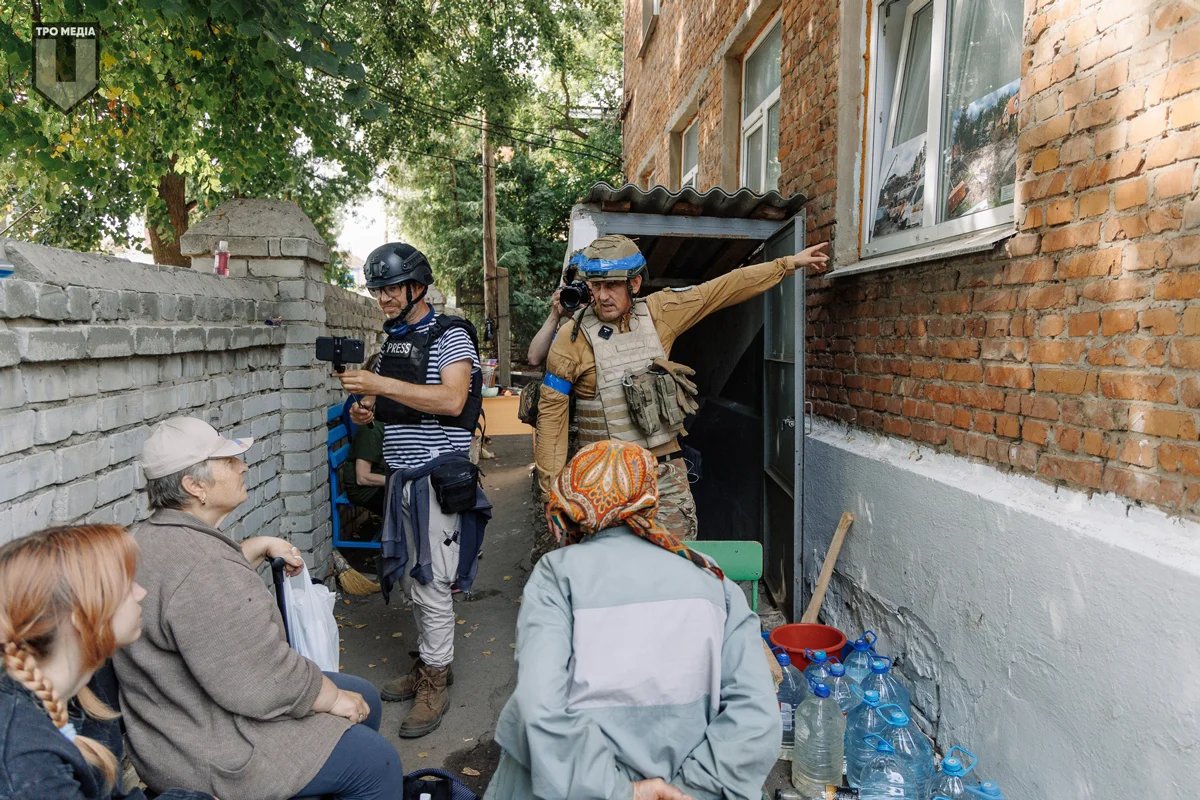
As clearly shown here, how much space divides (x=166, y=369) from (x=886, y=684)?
133 inches

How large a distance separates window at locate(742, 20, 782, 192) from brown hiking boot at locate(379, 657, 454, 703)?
410 cm

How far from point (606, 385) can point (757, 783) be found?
219cm

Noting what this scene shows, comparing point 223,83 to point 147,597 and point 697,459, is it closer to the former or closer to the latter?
point 697,459

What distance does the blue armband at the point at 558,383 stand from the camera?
3619 millimetres

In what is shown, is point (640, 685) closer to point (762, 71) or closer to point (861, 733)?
point (861, 733)

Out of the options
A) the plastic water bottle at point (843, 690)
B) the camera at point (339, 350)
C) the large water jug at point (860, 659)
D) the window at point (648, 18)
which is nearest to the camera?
the plastic water bottle at point (843, 690)

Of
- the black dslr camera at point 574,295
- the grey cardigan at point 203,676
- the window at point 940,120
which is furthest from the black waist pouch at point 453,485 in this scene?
the window at point 940,120

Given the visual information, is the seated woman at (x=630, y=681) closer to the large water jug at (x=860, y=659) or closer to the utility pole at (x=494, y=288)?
the large water jug at (x=860, y=659)

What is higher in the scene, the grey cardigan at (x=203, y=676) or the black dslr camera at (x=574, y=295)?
the black dslr camera at (x=574, y=295)

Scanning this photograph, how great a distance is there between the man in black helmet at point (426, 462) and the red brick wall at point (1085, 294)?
2037 millimetres

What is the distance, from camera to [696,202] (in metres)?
4.18

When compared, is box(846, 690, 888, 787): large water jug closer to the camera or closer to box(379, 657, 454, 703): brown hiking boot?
box(379, 657, 454, 703): brown hiking boot

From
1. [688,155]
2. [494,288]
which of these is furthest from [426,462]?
[494,288]

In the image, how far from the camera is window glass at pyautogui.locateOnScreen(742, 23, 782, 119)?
5711 mm
